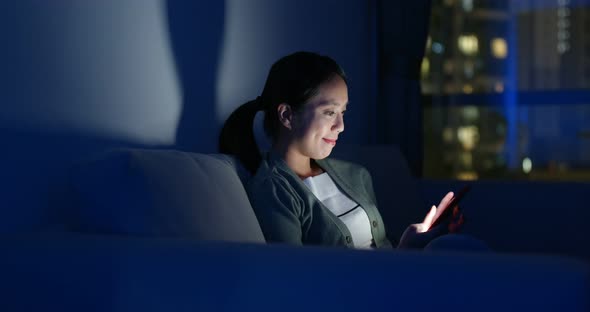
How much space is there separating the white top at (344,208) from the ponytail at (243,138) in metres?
0.16

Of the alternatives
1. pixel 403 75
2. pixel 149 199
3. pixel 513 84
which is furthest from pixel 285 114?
pixel 513 84

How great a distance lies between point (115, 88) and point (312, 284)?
2.85 ft

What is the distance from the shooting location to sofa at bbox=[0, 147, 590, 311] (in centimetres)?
80

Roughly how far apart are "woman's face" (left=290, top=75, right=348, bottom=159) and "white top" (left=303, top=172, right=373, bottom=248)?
0.26 feet

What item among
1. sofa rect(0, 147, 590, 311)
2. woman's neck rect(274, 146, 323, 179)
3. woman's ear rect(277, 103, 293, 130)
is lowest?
woman's neck rect(274, 146, 323, 179)

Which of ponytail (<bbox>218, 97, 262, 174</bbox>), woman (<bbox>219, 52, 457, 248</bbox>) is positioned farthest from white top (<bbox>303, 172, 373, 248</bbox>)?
ponytail (<bbox>218, 97, 262, 174</bbox>)

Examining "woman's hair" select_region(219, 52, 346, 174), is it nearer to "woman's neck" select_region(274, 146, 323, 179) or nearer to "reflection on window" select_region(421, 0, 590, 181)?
"woman's neck" select_region(274, 146, 323, 179)

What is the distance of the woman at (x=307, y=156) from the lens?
1613 millimetres

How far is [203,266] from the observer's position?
933 millimetres

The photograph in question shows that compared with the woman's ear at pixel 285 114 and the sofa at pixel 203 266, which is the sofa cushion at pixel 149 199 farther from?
the woman's ear at pixel 285 114

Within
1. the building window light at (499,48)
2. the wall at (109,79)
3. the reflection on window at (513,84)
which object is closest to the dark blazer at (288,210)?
the wall at (109,79)

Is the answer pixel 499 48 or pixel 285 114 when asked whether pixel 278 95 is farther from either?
pixel 499 48

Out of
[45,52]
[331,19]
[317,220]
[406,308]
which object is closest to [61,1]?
[45,52]

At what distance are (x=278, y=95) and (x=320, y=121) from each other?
5.1 inches
